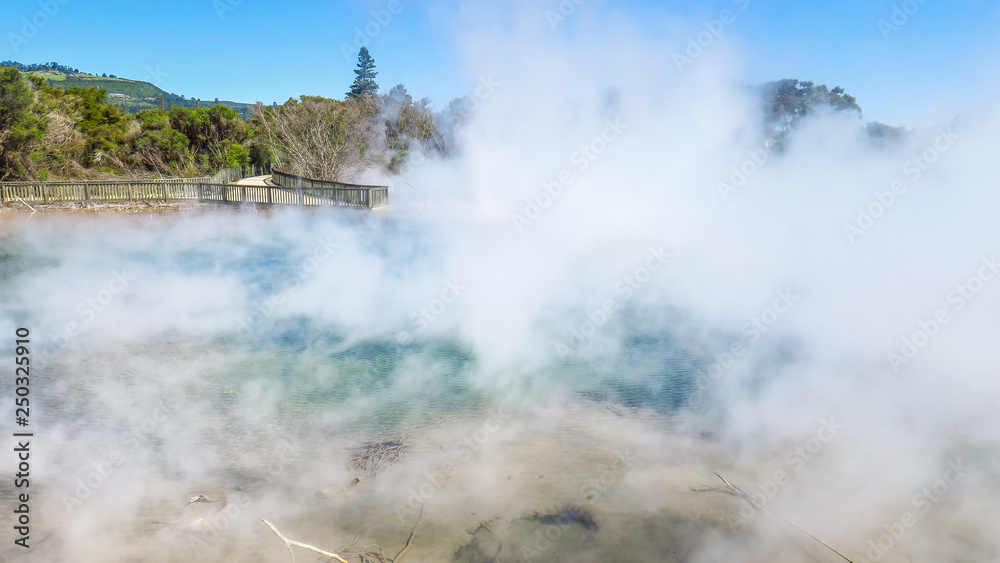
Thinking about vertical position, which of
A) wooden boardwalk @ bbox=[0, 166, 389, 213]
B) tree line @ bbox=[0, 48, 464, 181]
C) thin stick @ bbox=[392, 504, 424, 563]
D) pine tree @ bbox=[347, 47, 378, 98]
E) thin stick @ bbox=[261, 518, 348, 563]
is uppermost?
pine tree @ bbox=[347, 47, 378, 98]

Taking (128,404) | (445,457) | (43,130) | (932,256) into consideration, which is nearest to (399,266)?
(128,404)

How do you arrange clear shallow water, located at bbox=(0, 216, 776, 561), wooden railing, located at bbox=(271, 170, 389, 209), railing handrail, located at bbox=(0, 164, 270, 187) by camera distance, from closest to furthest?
clear shallow water, located at bbox=(0, 216, 776, 561) < railing handrail, located at bbox=(0, 164, 270, 187) < wooden railing, located at bbox=(271, 170, 389, 209)

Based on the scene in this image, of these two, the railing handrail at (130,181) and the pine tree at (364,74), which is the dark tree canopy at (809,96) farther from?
the pine tree at (364,74)

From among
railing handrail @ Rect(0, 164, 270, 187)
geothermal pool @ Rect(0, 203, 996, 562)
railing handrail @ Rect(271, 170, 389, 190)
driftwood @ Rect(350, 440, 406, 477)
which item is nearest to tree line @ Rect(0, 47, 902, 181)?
railing handrail @ Rect(0, 164, 270, 187)

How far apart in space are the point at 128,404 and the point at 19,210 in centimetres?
1918

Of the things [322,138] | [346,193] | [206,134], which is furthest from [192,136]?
[346,193]

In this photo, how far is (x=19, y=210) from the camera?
1895cm

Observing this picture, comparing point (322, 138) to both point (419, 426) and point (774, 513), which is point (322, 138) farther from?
point (774, 513)

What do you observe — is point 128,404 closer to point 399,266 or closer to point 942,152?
point 399,266

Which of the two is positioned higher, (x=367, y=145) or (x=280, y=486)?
(x=367, y=145)

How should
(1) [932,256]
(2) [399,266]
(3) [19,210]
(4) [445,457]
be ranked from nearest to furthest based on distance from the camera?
(4) [445,457] < (1) [932,256] < (2) [399,266] < (3) [19,210]

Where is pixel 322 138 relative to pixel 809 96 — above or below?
below

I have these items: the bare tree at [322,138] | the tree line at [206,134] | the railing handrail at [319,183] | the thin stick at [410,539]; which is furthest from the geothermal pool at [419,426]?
the bare tree at [322,138]

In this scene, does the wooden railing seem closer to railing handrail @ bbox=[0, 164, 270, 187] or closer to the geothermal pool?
railing handrail @ bbox=[0, 164, 270, 187]
